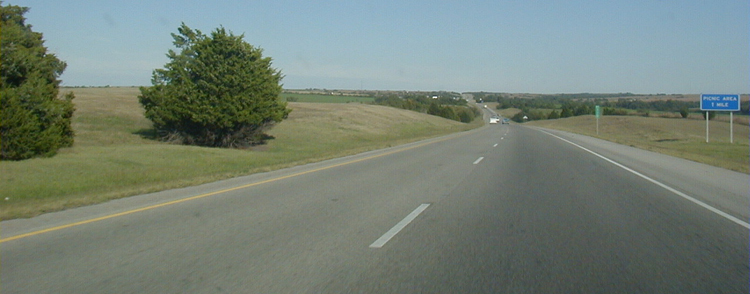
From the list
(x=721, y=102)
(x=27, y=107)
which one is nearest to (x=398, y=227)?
(x=27, y=107)

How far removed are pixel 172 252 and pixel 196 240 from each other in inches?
27.6

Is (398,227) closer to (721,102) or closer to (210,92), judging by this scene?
(210,92)

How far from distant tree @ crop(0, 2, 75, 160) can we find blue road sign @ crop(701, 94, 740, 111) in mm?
42154

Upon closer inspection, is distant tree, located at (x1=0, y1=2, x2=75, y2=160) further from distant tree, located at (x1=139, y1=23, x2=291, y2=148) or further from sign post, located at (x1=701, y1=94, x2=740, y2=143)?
sign post, located at (x1=701, y1=94, x2=740, y2=143)

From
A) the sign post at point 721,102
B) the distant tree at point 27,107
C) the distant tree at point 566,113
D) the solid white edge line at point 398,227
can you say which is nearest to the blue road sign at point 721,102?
the sign post at point 721,102

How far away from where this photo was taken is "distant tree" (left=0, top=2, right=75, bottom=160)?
58.8ft

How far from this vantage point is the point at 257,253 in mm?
7164

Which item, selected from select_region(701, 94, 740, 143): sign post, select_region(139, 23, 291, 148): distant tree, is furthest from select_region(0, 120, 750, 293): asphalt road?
select_region(701, 94, 740, 143): sign post

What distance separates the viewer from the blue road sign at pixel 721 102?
43.3 meters

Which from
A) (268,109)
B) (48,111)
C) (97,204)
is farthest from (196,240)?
(268,109)

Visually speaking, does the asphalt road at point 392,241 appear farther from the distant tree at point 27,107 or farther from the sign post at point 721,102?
the sign post at point 721,102

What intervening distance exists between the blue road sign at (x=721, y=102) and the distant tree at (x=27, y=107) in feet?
138

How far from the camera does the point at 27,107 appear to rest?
1917cm

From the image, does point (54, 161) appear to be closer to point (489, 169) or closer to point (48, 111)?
point (48, 111)
